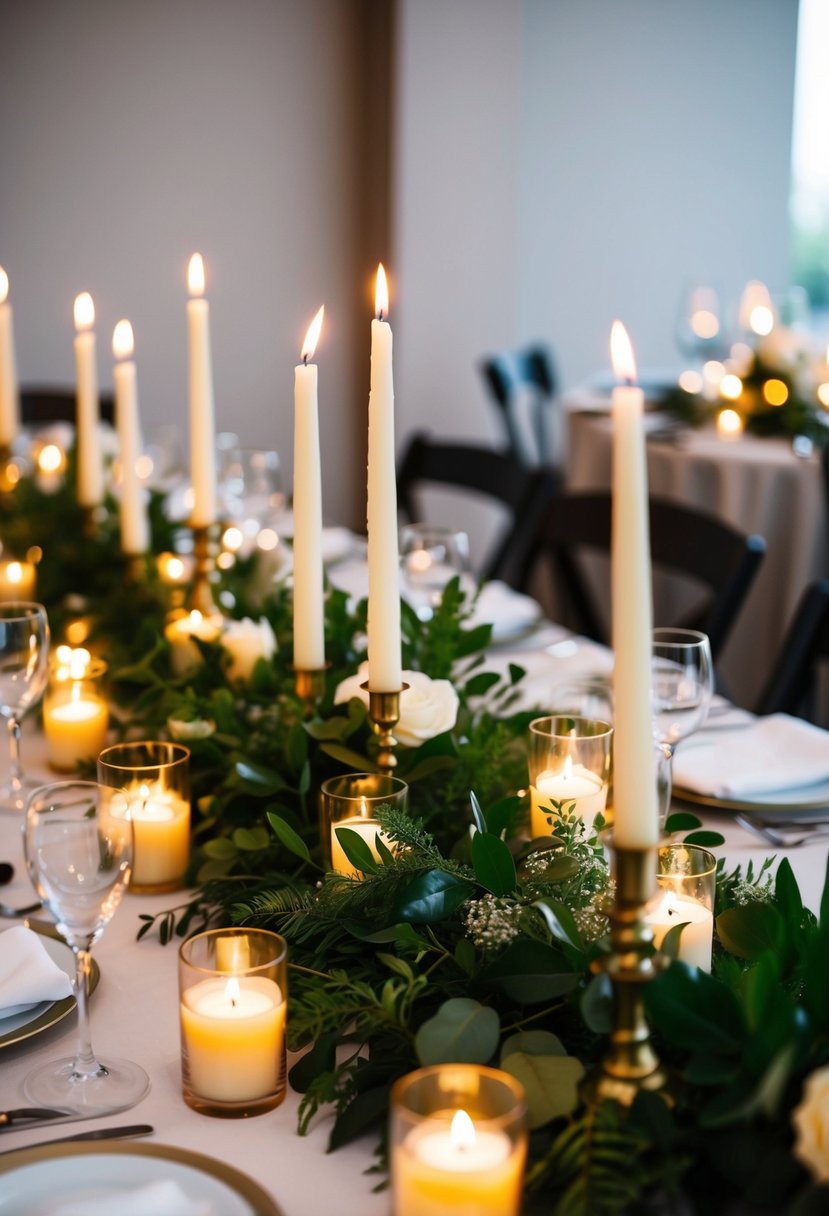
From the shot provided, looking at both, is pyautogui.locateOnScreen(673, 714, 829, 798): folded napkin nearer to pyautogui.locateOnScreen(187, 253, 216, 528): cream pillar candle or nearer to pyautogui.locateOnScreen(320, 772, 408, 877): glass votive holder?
pyautogui.locateOnScreen(320, 772, 408, 877): glass votive holder

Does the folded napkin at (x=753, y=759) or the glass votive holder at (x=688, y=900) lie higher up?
the glass votive holder at (x=688, y=900)

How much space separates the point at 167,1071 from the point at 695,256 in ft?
18.9

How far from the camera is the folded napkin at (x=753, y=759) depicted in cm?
135

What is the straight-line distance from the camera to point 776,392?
3799 mm

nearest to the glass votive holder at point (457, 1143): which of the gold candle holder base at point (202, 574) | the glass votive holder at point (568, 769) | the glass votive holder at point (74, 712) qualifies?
the glass votive holder at point (568, 769)

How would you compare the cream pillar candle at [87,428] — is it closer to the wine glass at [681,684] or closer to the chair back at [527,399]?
the wine glass at [681,684]

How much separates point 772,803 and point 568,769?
0.32m

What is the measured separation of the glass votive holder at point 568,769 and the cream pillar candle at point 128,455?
2.85 ft

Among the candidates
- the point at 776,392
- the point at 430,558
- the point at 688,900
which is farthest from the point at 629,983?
the point at 776,392

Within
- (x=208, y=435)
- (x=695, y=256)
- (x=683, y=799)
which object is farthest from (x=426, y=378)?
(x=683, y=799)

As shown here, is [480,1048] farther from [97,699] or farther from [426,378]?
[426,378]

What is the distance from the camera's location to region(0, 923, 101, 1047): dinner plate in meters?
0.90

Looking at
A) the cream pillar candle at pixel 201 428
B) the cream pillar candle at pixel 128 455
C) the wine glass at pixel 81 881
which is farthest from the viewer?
the cream pillar candle at pixel 128 455

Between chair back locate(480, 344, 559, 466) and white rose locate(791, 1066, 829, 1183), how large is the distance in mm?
3542
